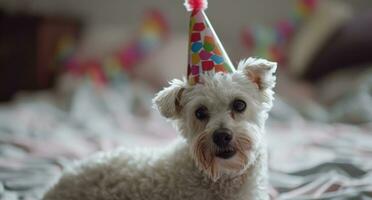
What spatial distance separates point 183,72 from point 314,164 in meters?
1.44

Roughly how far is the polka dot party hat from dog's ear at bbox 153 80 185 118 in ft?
0.16

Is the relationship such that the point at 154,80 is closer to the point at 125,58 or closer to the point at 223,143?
the point at 125,58

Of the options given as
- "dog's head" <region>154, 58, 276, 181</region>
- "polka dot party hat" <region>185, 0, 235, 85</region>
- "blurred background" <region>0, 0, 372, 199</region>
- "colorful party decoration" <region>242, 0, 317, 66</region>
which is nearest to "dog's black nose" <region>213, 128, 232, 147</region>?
"dog's head" <region>154, 58, 276, 181</region>

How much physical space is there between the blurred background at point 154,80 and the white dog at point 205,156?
0.23 metres

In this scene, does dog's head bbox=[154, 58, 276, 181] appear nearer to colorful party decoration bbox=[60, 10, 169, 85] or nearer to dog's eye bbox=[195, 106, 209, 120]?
dog's eye bbox=[195, 106, 209, 120]

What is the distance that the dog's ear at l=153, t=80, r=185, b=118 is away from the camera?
118cm

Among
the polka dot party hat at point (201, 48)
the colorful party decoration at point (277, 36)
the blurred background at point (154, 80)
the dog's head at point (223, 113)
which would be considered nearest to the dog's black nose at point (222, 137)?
the dog's head at point (223, 113)

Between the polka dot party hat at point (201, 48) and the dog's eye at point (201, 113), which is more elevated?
the polka dot party hat at point (201, 48)

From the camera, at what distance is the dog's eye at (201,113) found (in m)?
1.17

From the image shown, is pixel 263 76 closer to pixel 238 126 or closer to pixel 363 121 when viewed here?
pixel 238 126

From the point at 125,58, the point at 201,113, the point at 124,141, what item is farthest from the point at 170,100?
the point at 125,58

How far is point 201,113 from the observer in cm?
117

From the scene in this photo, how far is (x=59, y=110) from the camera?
251 cm

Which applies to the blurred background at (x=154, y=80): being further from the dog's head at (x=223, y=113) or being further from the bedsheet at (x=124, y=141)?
the dog's head at (x=223, y=113)
